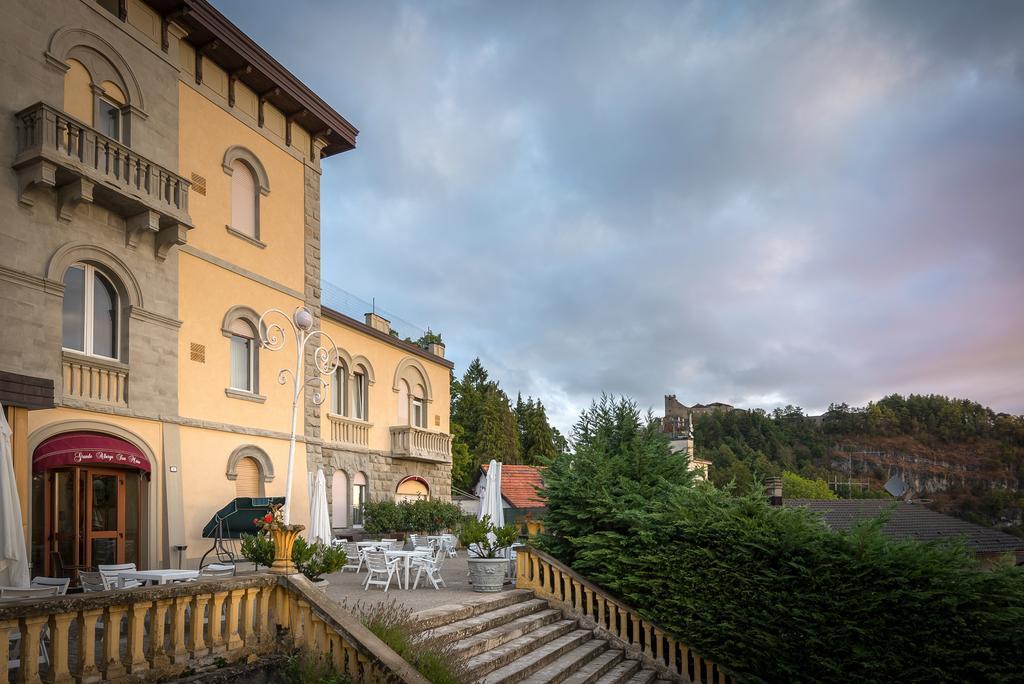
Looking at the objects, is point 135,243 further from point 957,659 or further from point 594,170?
point 957,659

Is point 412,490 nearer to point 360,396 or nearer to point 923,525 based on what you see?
point 360,396

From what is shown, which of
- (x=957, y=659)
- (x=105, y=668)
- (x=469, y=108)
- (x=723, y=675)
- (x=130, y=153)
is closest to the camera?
(x=105, y=668)

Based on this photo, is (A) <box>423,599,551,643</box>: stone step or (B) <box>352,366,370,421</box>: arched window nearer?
(A) <box>423,599,551,643</box>: stone step

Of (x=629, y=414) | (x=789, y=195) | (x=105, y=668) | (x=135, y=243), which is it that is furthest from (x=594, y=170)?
(x=105, y=668)

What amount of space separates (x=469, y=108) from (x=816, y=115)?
7049 millimetres

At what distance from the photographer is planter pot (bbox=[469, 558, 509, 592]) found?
11930mm

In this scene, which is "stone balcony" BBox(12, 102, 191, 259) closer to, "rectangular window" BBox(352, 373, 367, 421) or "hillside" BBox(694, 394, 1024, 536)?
"rectangular window" BBox(352, 373, 367, 421)

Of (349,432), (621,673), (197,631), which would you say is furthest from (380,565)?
(349,432)

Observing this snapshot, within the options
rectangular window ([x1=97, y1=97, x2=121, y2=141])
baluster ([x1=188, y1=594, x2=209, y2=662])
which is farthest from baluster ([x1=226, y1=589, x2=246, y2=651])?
rectangular window ([x1=97, y1=97, x2=121, y2=141])

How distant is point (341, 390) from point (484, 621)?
13.3m

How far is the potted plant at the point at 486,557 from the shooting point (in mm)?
11977

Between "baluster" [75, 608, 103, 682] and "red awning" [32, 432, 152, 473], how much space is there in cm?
648

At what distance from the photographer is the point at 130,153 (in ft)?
41.5

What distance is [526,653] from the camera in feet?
32.0
